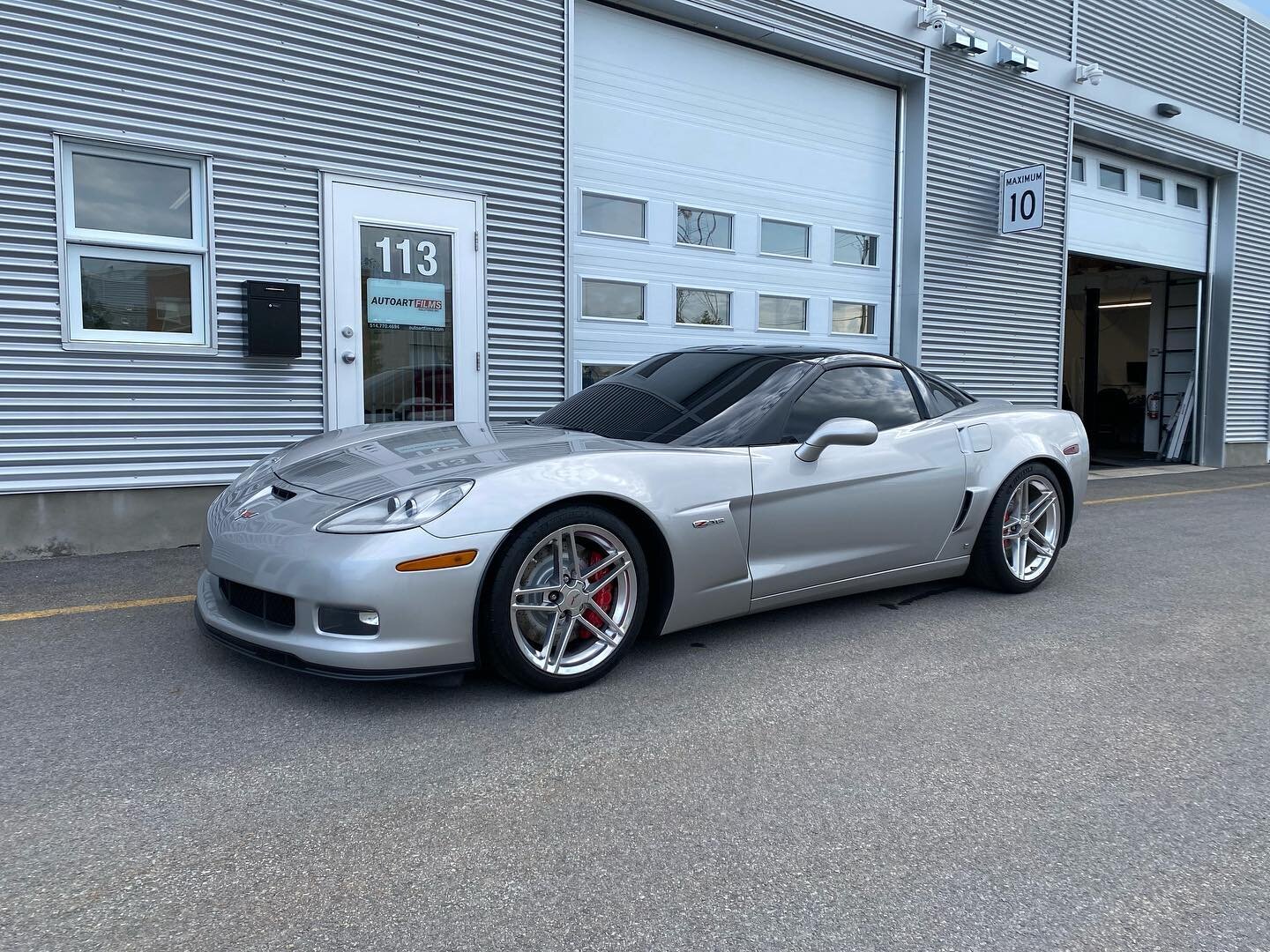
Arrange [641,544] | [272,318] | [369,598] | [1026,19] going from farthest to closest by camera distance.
A: 1. [1026,19]
2. [272,318]
3. [641,544]
4. [369,598]

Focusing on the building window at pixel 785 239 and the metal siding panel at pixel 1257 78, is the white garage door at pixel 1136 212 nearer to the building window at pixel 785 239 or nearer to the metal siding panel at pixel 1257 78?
the metal siding panel at pixel 1257 78

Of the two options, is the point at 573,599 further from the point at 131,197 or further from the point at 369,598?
the point at 131,197

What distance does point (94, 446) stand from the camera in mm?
5594

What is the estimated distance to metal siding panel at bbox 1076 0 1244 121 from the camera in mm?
11297

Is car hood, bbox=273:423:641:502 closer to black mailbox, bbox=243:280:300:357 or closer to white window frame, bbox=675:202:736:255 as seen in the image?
A: black mailbox, bbox=243:280:300:357

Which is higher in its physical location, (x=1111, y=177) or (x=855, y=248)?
(x=1111, y=177)

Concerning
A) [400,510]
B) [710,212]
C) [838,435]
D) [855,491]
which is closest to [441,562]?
[400,510]

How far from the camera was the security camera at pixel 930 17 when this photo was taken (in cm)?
935

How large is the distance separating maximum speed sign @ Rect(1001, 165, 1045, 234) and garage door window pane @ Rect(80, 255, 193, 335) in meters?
8.43

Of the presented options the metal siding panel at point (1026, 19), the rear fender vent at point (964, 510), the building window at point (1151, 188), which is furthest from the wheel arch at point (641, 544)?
the building window at point (1151, 188)

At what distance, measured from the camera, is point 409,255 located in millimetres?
6574

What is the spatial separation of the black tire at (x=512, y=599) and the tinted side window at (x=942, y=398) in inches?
79.1

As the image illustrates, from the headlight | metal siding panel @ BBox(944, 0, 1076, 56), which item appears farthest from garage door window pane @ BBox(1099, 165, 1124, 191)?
the headlight

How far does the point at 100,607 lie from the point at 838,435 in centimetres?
343
